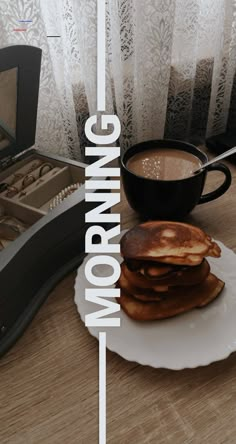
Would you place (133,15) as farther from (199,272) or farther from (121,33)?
(199,272)

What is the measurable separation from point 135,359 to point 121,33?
0.56 meters

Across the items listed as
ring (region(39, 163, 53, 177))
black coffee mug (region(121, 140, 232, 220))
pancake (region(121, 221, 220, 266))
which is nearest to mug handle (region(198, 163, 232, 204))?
black coffee mug (region(121, 140, 232, 220))

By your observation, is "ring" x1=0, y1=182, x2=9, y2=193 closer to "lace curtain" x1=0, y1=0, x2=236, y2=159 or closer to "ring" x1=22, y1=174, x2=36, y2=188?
"ring" x1=22, y1=174, x2=36, y2=188

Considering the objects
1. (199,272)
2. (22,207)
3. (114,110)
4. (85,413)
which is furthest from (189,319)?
(114,110)

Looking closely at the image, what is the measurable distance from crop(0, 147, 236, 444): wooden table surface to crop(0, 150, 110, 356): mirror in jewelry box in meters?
0.04

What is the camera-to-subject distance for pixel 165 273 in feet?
1.48

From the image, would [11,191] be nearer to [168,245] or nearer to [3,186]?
[3,186]

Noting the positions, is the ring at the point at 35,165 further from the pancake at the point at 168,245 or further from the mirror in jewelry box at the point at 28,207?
the pancake at the point at 168,245

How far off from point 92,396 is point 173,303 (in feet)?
0.45

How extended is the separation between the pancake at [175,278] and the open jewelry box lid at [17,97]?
0.94 ft

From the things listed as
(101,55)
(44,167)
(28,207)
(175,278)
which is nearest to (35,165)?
(44,167)

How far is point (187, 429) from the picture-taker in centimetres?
40

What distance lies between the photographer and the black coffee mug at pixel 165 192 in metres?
0.57

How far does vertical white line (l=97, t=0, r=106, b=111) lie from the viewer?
0.65 m
